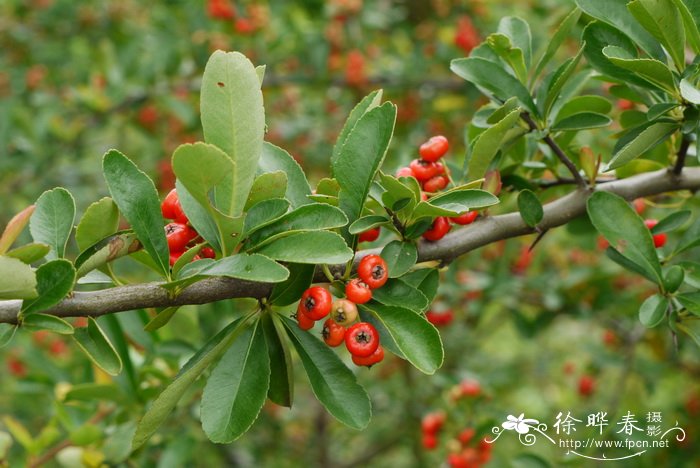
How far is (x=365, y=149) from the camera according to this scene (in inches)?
49.1

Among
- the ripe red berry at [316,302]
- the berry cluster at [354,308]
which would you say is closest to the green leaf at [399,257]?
the berry cluster at [354,308]

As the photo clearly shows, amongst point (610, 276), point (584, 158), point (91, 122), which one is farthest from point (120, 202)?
point (91, 122)

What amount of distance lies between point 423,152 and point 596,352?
2.32m

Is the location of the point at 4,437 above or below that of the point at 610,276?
above

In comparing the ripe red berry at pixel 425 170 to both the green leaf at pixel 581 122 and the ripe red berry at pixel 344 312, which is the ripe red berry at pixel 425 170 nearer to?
the green leaf at pixel 581 122

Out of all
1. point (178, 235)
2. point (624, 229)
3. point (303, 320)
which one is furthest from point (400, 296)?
point (624, 229)

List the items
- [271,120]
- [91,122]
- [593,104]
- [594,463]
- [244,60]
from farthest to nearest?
[271,120], [91,122], [594,463], [593,104], [244,60]

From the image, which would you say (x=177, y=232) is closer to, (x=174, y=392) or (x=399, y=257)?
(x=174, y=392)

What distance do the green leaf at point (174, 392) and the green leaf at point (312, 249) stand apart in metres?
0.22

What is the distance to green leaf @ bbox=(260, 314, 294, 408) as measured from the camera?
140 centimetres

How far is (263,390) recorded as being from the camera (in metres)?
1.29

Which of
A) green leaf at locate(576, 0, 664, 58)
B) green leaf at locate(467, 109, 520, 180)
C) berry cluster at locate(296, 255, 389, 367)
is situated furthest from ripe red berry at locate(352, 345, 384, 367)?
green leaf at locate(576, 0, 664, 58)

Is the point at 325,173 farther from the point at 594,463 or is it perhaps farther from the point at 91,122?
the point at 594,463

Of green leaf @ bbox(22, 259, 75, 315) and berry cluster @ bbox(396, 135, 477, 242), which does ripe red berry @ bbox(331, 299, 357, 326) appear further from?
green leaf @ bbox(22, 259, 75, 315)
